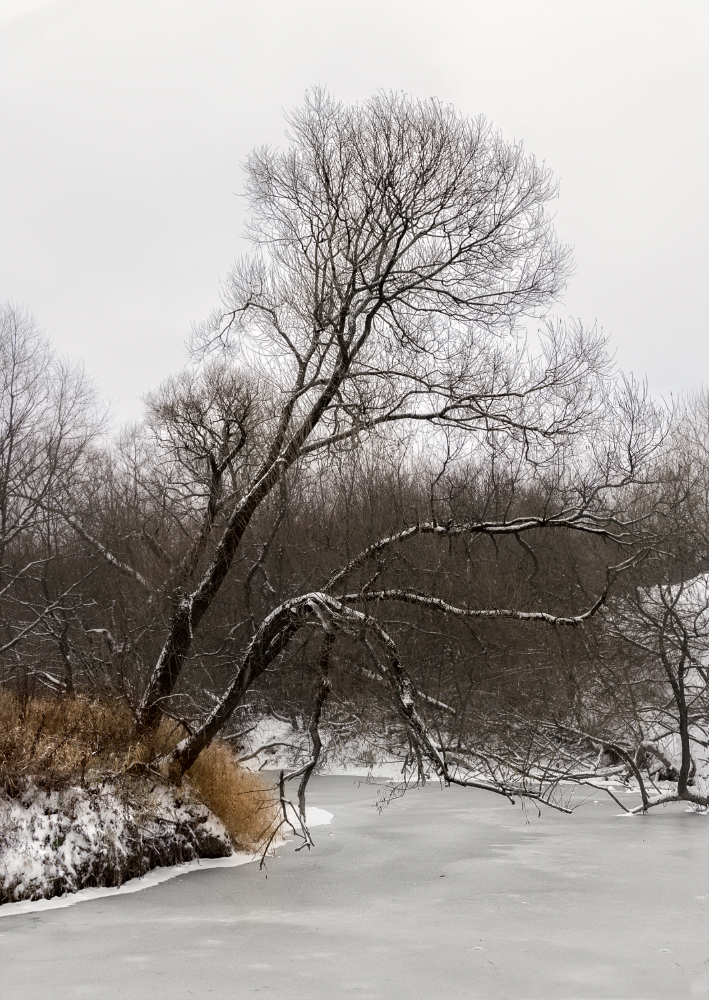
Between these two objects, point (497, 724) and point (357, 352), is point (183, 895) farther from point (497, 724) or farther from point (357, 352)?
point (357, 352)

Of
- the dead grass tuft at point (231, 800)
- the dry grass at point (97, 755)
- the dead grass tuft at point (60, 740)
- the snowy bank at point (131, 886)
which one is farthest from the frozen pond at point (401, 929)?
the dead grass tuft at point (60, 740)

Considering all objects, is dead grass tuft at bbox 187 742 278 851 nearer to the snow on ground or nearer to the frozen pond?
the frozen pond

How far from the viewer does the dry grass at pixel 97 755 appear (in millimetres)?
11703

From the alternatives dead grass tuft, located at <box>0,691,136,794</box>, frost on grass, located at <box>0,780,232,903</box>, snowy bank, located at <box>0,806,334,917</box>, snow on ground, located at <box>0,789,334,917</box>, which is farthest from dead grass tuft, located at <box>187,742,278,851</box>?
dead grass tuft, located at <box>0,691,136,794</box>

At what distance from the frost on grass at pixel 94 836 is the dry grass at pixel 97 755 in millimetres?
245

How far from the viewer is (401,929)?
33.4 ft

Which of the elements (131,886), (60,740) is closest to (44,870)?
(131,886)

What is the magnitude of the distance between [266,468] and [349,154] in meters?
4.72

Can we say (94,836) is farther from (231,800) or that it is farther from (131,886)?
(231,800)

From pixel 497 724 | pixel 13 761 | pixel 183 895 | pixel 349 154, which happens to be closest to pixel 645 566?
pixel 497 724

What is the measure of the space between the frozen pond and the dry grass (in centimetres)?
97

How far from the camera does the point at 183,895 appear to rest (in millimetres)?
11555

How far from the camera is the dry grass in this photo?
461 inches

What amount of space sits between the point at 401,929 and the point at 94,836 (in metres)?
4.05
